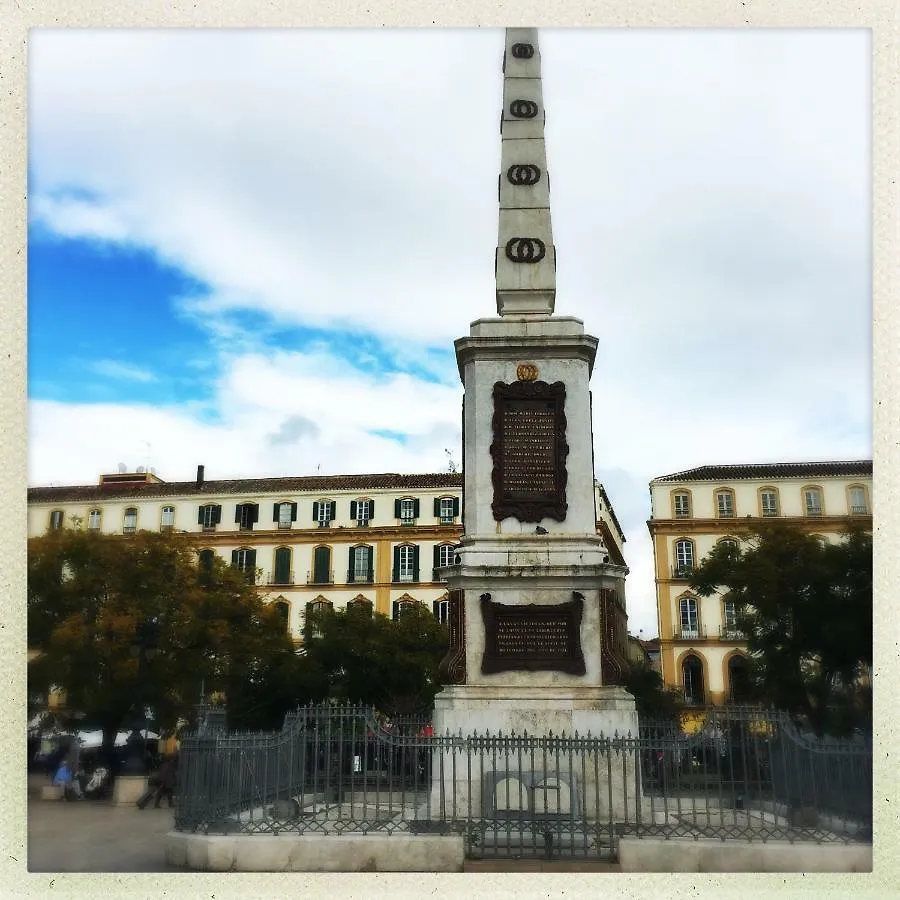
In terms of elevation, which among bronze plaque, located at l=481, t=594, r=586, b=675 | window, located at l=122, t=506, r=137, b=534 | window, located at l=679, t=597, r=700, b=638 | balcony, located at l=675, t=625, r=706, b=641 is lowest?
balcony, located at l=675, t=625, r=706, b=641

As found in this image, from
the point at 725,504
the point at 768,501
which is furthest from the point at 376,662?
the point at 725,504

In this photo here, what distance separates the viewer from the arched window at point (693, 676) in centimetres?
4122

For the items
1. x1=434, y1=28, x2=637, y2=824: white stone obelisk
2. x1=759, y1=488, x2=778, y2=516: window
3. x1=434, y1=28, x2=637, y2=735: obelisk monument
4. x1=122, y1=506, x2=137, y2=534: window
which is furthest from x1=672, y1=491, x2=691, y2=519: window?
x1=434, y1=28, x2=637, y2=735: obelisk monument

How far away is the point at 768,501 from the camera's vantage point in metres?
39.8

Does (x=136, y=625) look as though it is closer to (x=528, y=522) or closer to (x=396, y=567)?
(x=528, y=522)

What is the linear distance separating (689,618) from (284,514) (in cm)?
1872

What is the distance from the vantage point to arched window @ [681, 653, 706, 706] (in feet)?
135

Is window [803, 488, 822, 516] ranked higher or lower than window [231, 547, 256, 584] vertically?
higher

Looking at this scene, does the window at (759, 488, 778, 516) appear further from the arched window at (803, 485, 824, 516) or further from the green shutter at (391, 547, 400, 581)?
the green shutter at (391, 547, 400, 581)

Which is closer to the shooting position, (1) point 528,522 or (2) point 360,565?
(1) point 528,522

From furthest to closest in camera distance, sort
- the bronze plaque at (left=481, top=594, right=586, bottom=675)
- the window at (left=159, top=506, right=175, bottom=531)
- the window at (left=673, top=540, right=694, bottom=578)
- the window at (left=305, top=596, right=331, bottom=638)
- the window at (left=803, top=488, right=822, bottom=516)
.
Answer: the window at (left=673, top=540, right=694, bottom=578)
the window at (left=159, top=506, right=175, bottom=531)
the window at (left=803, top=488, right=822, bottom=516)
the window at (left=305, top=596, right=331, bottom=638)
the bronze plaque at (left=481, top=594, right=586, bottom=675)

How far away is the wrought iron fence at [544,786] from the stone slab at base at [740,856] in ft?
0.50

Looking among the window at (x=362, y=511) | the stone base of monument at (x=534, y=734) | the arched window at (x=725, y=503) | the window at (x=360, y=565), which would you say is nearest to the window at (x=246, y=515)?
the window at (x=362, y=511)

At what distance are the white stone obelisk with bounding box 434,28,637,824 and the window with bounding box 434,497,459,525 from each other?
3117cm
